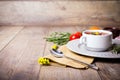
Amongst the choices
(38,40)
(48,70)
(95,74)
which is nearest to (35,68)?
(48,70)

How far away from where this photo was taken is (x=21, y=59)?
86 cm

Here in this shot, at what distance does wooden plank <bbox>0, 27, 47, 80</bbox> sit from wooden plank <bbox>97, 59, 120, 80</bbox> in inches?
7.9

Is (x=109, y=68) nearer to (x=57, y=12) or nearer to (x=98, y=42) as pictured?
(x=98, y=42)

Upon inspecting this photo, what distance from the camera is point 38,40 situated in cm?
121

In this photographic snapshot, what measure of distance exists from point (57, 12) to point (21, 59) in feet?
3.58

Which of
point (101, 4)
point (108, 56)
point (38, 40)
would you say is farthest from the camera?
point (101, 4)

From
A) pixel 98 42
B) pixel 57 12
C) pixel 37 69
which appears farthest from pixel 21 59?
pixel 57 12

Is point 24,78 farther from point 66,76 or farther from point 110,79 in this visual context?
point 110,79

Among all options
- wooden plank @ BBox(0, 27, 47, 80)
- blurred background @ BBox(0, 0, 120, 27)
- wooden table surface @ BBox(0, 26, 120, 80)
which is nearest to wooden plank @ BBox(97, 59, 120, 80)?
wooden table surface @ BBox(0, 26, 120, 80)

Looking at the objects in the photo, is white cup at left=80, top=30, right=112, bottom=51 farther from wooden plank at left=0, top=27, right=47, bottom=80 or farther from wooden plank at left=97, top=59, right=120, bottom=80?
wooden plank at left=0, top=27, right=47, bottom=80

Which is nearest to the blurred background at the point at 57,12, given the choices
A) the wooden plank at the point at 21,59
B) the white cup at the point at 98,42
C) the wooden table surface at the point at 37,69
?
the wooden plank at the point at 21,59

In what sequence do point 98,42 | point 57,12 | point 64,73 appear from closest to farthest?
point 64,73 < point 98,42 < point 57,12

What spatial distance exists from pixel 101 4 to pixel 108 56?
118cm

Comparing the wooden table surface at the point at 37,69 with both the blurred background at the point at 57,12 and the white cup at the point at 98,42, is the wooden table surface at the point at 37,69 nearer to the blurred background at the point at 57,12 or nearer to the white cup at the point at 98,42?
the white cup at the point at 98,42
